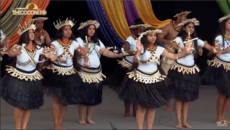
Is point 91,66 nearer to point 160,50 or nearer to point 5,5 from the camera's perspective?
point 160,50

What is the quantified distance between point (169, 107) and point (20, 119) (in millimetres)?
2778

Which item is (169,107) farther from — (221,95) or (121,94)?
(121,94)

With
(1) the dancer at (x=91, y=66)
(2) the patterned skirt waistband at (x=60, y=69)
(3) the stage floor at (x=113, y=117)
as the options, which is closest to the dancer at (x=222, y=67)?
(3) the stage floor at (x=113, y=117)

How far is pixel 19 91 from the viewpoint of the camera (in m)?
5.97

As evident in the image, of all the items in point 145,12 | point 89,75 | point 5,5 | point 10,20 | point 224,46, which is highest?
point 5,5

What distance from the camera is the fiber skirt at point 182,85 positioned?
677 centimetres

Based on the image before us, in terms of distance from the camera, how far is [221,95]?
23.5ft

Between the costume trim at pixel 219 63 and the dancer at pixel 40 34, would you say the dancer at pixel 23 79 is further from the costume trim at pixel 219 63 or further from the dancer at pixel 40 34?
the costume trim at pixel 219 63

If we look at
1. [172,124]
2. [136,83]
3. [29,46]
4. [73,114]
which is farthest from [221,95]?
[29,46]

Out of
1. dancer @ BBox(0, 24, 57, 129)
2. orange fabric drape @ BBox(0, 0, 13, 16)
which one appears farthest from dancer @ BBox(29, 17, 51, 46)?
dancer @ BBox(0, 24, 57, 129)

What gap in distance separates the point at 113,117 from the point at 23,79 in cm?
198

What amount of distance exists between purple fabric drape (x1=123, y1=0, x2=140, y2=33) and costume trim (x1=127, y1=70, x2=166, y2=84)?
208cm

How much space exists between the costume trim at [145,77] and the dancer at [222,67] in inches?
46.3

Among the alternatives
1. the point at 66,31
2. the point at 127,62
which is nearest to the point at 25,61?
the point at 66,31
